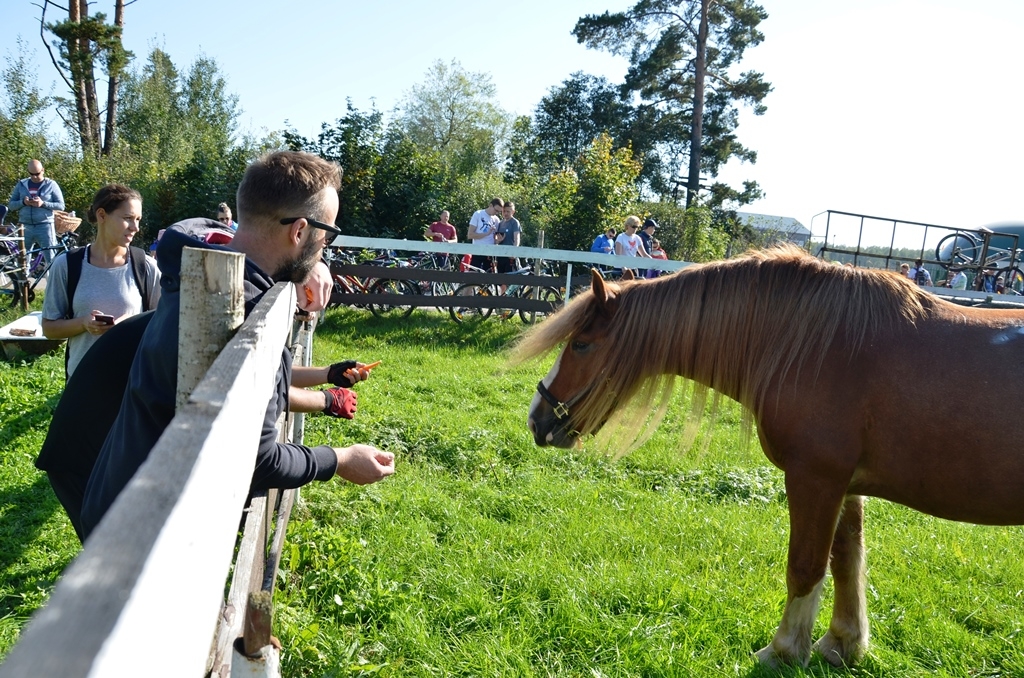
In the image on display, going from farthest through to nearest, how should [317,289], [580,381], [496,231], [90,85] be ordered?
1. [90,85]
2. [496,231]
3. [580,381]
4. [317,289]

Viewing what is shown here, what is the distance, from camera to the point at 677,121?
99.2 ft

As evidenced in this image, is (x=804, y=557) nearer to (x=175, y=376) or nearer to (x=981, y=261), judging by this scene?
(x=175, y=376)

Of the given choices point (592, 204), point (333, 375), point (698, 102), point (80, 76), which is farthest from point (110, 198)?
point (698, 102)

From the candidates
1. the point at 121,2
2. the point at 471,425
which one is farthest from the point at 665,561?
the point at 121,2

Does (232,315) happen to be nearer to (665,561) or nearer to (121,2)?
(665,561)

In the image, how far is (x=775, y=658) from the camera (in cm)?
306

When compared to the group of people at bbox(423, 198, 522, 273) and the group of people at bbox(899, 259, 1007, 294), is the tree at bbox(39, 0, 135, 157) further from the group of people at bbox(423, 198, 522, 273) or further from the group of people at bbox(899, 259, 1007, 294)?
the group of people at bbox(899, 259, 1007, 294)

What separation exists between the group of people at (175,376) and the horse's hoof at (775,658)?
2167 millimetres

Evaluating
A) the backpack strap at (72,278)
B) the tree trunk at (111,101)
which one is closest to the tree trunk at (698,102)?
the tree trunk at (111,101)

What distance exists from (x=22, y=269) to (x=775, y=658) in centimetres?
1182

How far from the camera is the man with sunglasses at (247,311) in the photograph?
60.8 inches

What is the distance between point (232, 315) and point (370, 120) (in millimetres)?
17799

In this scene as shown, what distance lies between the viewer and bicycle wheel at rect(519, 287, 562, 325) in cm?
1095

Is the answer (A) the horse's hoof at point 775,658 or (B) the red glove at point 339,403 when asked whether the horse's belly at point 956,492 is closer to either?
(A) the horse's hoof at point 775,658
